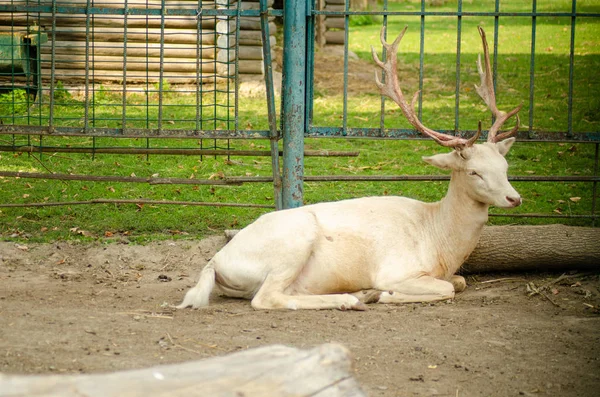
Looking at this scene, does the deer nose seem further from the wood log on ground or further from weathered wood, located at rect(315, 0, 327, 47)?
weathered wood, located at rect(315, 0, 327, 47)

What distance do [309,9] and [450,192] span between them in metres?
2.07

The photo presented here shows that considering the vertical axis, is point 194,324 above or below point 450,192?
below

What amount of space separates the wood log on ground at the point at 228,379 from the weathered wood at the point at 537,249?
4.26 meters

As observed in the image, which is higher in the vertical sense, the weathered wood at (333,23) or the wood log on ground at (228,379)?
the weathered wood at (333,23)

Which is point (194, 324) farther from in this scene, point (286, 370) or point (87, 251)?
point (286, 370)

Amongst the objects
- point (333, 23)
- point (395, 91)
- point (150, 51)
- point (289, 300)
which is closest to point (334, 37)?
point (333, 23)

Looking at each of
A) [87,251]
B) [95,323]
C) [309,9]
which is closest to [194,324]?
[95,323]

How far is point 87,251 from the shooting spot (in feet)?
26.0

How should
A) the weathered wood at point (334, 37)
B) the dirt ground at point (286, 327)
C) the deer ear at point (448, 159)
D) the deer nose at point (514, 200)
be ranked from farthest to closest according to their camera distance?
the weathered wood at point (334, 37) → the deer ear at point (448, 159) → the deer nose at point (514, 200) → the dirt ground at point (286, 327)

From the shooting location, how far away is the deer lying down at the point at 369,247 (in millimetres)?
6891

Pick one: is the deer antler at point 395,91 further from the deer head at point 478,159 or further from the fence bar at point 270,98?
the fence bar at point 270,98

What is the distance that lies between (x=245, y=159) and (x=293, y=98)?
3597mm

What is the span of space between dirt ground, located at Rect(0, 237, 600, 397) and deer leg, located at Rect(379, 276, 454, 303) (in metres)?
0.10

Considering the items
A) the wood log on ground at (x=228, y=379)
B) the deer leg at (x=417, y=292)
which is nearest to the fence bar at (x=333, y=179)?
the deer leg at (x=417, y=292)
